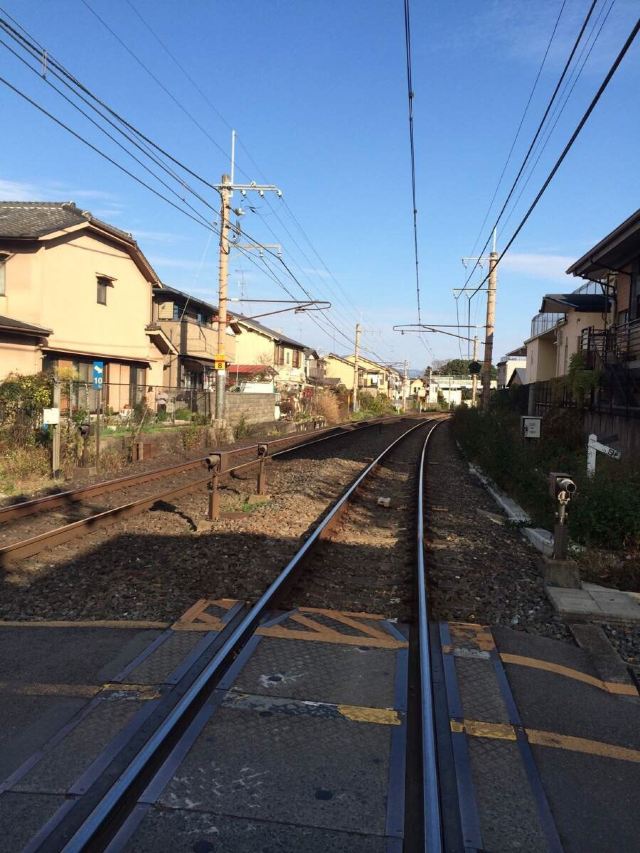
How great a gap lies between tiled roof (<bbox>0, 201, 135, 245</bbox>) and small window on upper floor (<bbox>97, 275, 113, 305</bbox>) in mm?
1703

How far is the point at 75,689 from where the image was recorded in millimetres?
4219

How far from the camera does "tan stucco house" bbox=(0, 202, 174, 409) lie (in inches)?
837

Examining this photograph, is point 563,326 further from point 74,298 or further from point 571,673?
point 571,673

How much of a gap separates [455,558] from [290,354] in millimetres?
53082

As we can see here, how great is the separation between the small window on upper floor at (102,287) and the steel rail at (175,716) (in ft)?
67.4

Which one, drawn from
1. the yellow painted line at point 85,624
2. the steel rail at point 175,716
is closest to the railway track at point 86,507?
the yellow painted line at point 85,624

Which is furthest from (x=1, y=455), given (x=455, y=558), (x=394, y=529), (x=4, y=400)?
(x=455, y=558)

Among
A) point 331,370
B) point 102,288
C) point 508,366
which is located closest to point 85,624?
point 102,288

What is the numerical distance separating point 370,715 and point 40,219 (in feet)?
78.4

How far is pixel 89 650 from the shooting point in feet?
16.0

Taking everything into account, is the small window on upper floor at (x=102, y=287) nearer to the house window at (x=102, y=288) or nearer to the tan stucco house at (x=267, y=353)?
the house window at (x=102, y=288)

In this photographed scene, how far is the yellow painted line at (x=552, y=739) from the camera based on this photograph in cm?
369

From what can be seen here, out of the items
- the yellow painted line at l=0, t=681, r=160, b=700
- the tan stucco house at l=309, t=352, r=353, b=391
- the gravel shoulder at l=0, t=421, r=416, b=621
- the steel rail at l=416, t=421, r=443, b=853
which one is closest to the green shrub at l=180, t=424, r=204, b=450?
the gravel shoulder at l=0, t=421, r=416, b=621

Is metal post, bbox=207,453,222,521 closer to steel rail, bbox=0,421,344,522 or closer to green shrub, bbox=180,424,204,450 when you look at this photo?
steel rail, bbox=0,421,344,522
